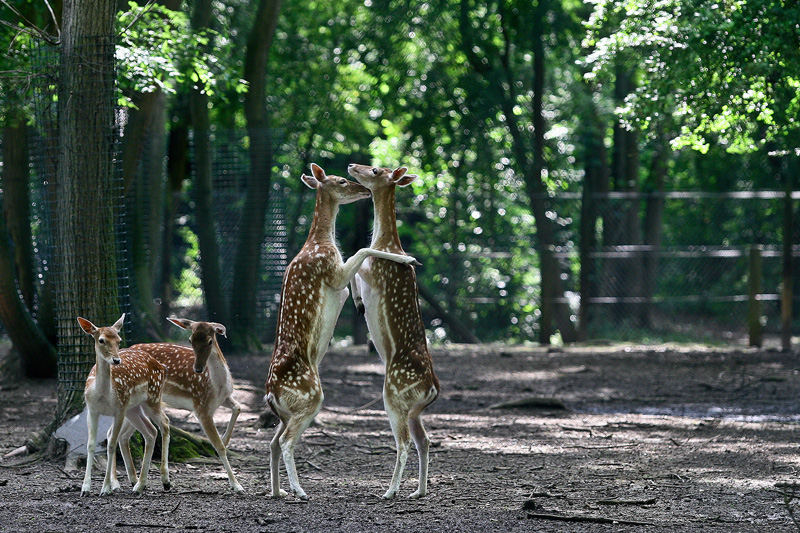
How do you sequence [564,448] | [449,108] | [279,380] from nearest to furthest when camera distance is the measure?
1. [279,380]
2. [564,448]
3. [449,108]

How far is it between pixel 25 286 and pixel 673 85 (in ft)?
23.7

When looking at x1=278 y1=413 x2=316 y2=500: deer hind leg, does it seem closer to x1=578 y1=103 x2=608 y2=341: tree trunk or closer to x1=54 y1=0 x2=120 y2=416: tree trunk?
x1=54 y1=0 x2=120 y2=416: tree trunk

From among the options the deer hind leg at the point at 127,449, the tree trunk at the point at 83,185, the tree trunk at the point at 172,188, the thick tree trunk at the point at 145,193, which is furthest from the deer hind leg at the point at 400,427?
the tree trunk at the point at 172,188

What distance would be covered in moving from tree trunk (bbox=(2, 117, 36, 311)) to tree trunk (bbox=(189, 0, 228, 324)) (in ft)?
8.97

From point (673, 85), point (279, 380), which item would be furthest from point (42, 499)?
point (673, 85)

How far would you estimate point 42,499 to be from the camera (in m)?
6.41

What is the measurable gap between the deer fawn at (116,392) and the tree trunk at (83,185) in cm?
115

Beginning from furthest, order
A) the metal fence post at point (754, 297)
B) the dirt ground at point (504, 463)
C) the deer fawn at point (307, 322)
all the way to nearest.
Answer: the metal fence post at point (754, 297) < the deer fawn at point (307, 322) < the dirt ground at point (504, 463)

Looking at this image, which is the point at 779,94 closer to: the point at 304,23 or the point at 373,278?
the point at 373,278

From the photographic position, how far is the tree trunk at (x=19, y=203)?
11.5 metres

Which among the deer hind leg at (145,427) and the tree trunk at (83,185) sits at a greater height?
the tree trunk at (83,185)

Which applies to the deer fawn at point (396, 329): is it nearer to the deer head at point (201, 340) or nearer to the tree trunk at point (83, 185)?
the deer head at point (201, 340)

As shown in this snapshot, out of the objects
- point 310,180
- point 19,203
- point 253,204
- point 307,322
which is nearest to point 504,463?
point 307,322

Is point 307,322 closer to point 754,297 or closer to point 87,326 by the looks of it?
point 87,326
